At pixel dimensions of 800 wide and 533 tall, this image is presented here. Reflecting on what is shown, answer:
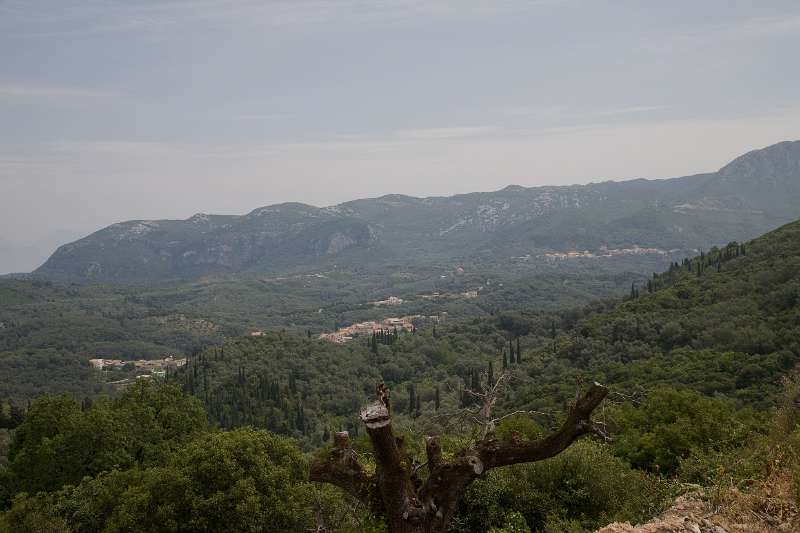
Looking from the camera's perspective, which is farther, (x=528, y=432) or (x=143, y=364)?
(x=143, y=364)

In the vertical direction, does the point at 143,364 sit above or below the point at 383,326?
above

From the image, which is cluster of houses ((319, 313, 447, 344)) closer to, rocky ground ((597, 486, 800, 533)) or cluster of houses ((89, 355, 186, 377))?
cluster of houses ((89, 355, 186, 377))

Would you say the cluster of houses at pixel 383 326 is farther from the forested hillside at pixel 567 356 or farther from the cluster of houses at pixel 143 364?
the cluster of houses at pixel 143 364

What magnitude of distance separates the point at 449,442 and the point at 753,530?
20.0 metres

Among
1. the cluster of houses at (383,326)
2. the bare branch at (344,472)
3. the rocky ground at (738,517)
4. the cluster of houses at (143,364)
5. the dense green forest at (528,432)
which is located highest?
the bare branch at (344,472)

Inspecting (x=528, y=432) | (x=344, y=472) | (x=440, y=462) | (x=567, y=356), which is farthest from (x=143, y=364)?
(x=440, y=462)

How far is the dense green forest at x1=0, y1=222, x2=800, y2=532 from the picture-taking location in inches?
586

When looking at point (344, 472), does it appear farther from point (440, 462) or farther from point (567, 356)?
point (567, 356)

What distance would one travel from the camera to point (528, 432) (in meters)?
32.5

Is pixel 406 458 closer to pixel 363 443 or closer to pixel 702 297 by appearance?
pixel 363 443

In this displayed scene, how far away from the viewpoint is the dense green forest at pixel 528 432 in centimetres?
1489

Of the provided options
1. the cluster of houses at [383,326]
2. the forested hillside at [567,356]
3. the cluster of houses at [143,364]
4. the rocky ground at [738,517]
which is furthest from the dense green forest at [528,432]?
the cluster of houses at [383,326]

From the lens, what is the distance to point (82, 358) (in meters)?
152

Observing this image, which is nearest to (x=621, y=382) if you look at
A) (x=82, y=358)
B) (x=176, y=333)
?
(x=82, y=358)
